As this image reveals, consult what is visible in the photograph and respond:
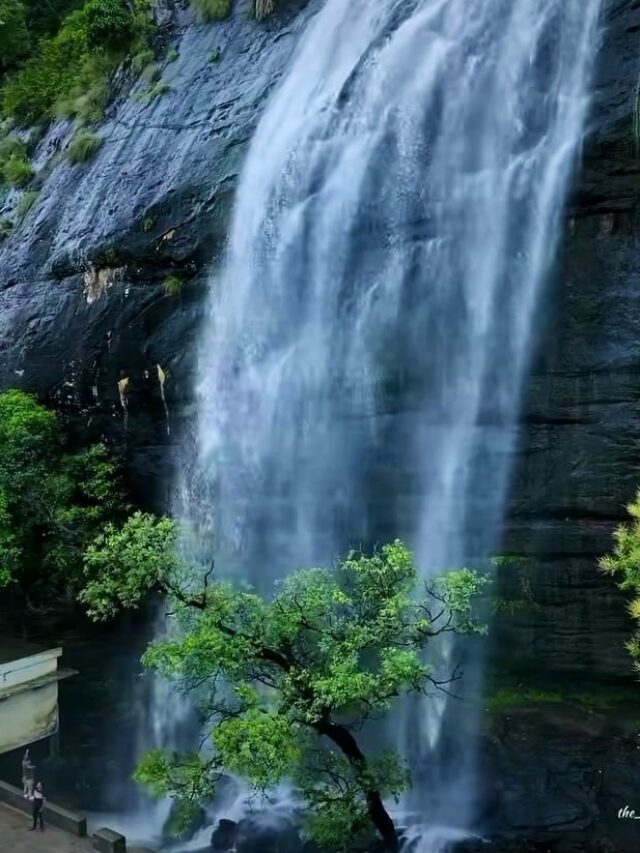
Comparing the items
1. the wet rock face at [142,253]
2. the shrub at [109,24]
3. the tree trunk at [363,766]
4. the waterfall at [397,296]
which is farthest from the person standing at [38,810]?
the shrub at [109,24]

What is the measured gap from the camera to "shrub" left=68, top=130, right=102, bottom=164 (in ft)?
68.5

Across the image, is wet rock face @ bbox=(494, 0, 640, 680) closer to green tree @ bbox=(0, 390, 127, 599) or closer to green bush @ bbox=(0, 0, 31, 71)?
green tree @ bbox=(0, 390, 127, 599)

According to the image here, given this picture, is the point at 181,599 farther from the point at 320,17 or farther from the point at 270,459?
the point at 320,17

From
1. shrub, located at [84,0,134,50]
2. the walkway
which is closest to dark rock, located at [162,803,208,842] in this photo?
the walkway

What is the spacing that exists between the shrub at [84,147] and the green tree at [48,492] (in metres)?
6.84

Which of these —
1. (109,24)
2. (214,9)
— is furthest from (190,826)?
(109,24)

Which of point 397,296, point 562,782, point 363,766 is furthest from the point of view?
point 397,296

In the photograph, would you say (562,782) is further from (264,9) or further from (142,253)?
(264,9)

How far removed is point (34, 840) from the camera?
42.3 feet

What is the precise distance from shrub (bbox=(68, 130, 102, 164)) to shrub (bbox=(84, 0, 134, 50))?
372 cm

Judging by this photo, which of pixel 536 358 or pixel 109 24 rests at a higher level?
pixel 109 24

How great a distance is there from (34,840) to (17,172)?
1725 cm

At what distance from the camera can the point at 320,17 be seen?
764 inches

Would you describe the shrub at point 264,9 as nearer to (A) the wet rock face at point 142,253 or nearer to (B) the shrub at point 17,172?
(A) the wet rock face at point 142,253
